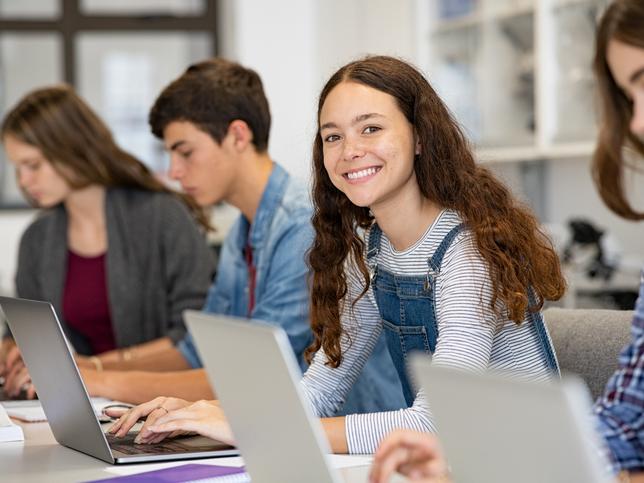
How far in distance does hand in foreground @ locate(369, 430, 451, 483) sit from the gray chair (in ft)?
2.32

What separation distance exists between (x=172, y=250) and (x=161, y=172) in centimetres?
271

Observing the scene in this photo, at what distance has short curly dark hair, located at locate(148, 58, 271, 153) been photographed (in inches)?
96.1

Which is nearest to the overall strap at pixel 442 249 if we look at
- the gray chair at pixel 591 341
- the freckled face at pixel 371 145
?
the freckled face at pixel 371 145

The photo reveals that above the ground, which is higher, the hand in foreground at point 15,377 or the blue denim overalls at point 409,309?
the blue denim overalls at point 409,309

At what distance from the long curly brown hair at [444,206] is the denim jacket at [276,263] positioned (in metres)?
0.35

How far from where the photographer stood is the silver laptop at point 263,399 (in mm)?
1086

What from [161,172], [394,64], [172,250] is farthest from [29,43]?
[394,64]

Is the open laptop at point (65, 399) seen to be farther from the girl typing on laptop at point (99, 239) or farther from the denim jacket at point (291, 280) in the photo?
the girl typing on laptop at point (99, 239)

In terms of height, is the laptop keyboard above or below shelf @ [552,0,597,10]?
below

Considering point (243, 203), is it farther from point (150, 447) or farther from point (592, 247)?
point (592, 247)

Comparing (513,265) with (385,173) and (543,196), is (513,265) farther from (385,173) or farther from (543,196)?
(543,196)

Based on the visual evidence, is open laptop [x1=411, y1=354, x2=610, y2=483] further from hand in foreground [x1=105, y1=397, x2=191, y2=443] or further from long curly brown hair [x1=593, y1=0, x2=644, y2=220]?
hand in foreground [x1=105, y1=397, x2=191, y2=443]

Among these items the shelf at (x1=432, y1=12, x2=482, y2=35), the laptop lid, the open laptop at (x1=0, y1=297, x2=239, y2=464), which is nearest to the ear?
the open laptop at (x1=0, y1=297, x2=239, y2=464)

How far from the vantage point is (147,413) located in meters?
1.69
